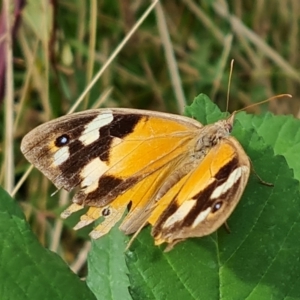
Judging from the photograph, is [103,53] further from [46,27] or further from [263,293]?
[263,293]

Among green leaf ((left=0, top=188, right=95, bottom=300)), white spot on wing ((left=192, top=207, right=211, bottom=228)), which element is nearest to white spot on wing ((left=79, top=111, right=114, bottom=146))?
green leaf ((left=0, top=188, right=95, bottom=300))

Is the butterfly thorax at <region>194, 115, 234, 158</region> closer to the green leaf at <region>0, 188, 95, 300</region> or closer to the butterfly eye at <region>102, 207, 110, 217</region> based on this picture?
the butterfly eye at <region>102, 207, 110, 217</region>

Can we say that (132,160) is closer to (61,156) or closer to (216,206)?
(61,156)

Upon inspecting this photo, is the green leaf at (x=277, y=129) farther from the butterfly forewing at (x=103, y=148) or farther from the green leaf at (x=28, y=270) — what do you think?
the green leaf at (x=28, y=270)

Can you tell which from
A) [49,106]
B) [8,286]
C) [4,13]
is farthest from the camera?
[49,106]

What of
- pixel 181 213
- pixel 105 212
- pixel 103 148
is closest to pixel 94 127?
pixel 103 148

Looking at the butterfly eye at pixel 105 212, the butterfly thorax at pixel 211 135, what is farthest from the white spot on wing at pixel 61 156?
the butterfly thorax at pixel 211 135

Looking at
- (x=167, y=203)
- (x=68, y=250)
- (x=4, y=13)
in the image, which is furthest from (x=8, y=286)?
(x=68, y=250)
